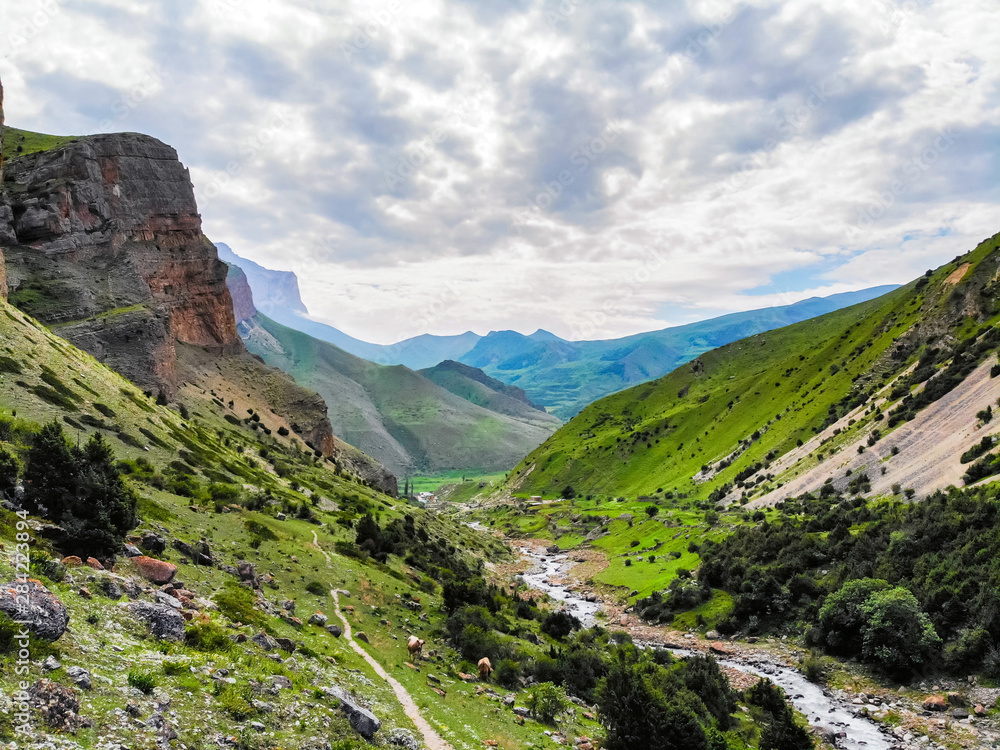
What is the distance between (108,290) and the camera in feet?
276

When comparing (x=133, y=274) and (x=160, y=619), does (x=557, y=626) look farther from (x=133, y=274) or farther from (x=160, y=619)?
(x=133, y=274)

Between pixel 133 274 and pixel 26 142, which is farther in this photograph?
pixel 26 142

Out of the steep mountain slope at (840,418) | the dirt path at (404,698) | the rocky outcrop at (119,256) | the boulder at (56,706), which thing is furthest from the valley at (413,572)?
the steep mountain slope at (840,418)

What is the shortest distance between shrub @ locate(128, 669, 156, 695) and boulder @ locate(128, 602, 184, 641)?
122 inches

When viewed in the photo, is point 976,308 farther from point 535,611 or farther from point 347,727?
point 347,727

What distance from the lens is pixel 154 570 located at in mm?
20031

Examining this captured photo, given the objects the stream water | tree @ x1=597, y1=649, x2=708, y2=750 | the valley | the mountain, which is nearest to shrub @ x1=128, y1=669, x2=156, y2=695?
the valley

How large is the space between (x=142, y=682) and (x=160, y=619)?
3.87 metres

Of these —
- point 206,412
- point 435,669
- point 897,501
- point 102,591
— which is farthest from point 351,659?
point 206,412

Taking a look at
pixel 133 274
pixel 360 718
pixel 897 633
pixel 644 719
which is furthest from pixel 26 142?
pixel 897 633

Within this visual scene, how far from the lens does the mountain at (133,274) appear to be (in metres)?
74.7

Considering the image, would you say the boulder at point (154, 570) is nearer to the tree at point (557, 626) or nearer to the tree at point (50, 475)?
the tree at point (50, 475)

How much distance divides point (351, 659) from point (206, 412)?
7464 centimetres

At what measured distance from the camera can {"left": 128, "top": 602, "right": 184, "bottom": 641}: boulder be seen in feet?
50.4
